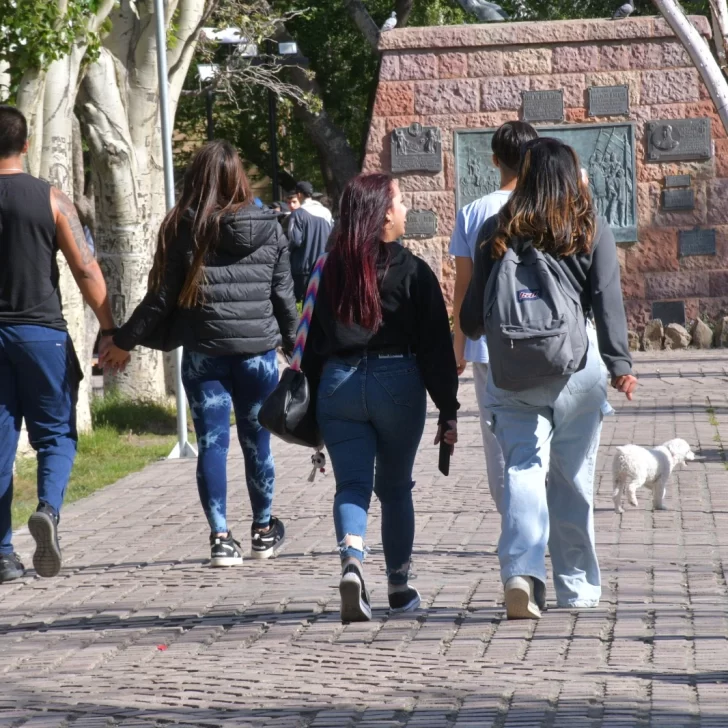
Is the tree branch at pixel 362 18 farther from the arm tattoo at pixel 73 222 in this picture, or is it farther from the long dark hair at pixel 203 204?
the arm tattoo at pixel 73 222

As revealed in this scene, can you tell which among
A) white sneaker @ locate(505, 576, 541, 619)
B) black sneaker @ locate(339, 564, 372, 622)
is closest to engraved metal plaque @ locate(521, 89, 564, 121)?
white sneaker @ locate(505, 576, 541, 619)

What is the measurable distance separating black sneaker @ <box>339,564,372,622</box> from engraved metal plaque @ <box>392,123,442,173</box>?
12801mm

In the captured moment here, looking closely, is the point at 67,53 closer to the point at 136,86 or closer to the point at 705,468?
the point at 136,86

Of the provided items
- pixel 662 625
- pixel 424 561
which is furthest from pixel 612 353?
pixel 424 561

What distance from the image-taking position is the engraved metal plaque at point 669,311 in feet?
57.9

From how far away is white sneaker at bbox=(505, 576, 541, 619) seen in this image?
17.4 feet

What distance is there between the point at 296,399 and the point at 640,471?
2774 mm

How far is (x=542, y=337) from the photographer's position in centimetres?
516

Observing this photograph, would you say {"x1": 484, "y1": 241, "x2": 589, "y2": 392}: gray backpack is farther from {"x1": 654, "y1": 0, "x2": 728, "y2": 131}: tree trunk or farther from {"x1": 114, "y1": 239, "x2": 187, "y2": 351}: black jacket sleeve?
{"x1": 654, "y1": 0, "x2": 728, "y2": 131}: tree trunk

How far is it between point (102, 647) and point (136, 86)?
340 inches

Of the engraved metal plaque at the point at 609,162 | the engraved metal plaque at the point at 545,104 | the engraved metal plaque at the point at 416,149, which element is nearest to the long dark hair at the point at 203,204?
the engraved metal plaque at the point at 609,162

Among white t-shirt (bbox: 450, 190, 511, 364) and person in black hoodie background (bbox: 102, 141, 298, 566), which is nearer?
white t-shirt (bbox: 450, 190, 511, 364)

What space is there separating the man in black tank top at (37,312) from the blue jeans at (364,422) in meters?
1.52

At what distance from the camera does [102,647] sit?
5367mm
